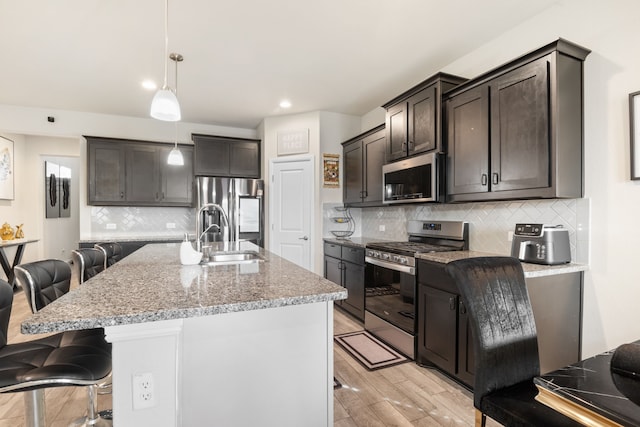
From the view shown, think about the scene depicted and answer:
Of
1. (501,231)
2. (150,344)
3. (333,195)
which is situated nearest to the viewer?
(150,344)

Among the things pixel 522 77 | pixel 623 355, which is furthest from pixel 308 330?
pixel 522 77

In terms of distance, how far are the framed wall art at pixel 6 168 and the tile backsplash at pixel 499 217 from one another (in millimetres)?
5990

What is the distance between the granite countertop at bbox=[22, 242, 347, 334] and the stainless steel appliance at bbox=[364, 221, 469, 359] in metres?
1.32

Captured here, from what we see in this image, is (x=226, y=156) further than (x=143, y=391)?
Yes

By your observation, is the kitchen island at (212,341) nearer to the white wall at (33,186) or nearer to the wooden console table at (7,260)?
the wooden console table at (7,260)

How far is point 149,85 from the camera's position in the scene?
11.5 feet

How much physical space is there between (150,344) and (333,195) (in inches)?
141

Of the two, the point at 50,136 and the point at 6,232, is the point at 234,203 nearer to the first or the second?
the point at 50,136

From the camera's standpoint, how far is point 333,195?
4.42 m

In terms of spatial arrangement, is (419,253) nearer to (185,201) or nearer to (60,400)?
(60,400)

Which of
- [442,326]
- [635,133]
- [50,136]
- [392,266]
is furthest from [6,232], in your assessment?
[635,133]

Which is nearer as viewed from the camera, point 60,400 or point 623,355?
Result: point 623,355

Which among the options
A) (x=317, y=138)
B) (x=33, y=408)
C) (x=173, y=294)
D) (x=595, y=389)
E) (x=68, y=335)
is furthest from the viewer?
(x=317, y=138)

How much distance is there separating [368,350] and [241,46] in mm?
3002
